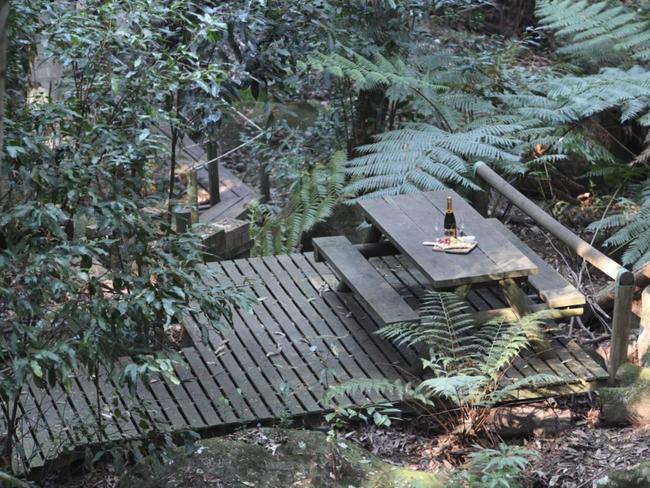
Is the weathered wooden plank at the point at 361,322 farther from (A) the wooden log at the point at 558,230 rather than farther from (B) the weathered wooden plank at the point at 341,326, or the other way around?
(A) the wooden log at the point at 558,230

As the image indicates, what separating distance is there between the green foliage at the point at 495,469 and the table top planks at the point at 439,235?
1.01 meters

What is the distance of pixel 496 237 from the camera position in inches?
230

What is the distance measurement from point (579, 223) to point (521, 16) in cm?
537

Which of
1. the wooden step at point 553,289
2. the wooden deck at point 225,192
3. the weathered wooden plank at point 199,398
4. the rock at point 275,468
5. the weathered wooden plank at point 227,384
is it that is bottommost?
the wooden deck at point 225,192

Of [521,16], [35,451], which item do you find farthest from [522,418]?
[521,16]

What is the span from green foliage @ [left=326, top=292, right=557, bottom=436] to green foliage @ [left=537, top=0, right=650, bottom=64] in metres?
4.40

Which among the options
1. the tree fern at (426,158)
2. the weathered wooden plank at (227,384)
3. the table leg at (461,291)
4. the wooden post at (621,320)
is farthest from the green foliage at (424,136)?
the weathered wooden plank at (227,384)

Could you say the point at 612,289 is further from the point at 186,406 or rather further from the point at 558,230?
the point at 186,406

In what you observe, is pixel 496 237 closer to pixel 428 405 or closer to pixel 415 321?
pixel 415 321

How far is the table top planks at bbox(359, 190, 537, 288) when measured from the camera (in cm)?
534

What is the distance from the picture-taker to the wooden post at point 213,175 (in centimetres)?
870

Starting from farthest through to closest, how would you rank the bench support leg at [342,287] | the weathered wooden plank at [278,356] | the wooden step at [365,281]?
the bench support leg at [342,287] → the wooden step at [365,281] → the weathered wooden plank at [278,356]

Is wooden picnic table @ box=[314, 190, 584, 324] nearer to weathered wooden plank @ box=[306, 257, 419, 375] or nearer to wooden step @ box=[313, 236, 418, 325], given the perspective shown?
wooden step @ box=[313, 236, 418, 325]

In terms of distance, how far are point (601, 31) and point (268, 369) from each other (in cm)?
528
